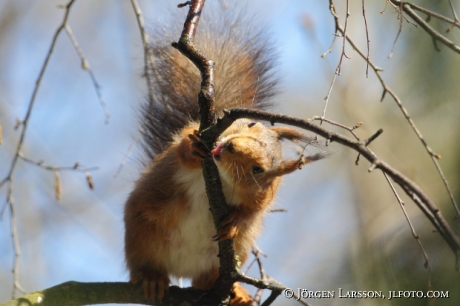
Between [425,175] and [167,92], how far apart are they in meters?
1.84

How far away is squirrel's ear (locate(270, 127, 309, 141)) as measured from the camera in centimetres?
289

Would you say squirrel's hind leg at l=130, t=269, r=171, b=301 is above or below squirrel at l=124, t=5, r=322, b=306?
below

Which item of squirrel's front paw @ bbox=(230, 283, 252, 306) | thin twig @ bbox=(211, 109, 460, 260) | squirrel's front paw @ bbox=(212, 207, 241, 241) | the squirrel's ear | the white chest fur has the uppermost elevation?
the squirrel's ear

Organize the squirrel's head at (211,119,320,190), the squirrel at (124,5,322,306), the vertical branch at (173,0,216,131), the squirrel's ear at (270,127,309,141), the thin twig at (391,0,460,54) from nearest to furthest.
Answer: the thin twig at (391,0,460,54) < the vertical branch at (173,0,216,131) < the squirrel's head at (211,119,320,190) < the squirrel at (124,5,322,306) < the squirrel's ear at (270,127,309,141)

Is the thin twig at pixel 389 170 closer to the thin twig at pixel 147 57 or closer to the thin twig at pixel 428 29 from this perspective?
the thin twig at pixel 428 29

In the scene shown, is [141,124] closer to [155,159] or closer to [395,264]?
[155,159]

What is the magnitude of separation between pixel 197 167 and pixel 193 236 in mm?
461

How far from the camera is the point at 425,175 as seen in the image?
6.48 ft

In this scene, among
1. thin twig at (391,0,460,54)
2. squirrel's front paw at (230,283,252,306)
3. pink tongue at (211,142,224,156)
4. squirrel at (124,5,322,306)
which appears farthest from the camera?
squirrel's front paw at (230,283,252,306)

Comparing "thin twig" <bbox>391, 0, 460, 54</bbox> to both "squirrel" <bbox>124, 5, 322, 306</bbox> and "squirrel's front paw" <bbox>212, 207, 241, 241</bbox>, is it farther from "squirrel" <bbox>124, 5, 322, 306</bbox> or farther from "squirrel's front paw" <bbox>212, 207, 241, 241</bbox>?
"squirrel's front paw" <bbox>212, 207, 241, 241</bbox>

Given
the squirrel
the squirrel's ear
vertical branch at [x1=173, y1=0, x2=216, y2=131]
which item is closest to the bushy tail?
the squirrel

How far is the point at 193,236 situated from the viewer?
3.05m

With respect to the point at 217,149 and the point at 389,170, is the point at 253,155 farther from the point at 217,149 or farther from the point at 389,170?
the point at 389,170


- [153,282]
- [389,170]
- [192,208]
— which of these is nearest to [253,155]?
[192,208]
